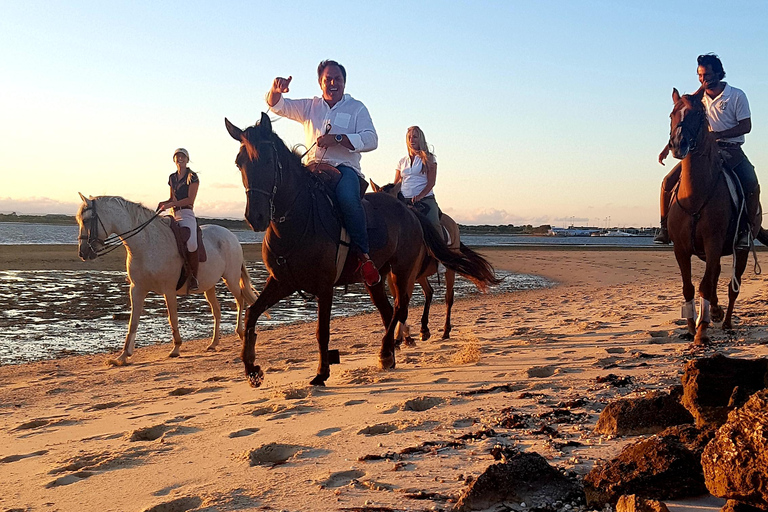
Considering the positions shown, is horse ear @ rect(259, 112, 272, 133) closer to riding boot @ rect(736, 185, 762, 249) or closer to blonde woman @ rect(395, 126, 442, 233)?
blonde woman @ rect(395, 126, 442, 233)

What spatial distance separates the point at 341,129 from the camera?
6.10 meters

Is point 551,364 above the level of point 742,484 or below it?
below

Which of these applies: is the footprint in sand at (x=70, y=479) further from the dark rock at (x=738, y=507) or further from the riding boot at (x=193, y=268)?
the riding boot at (x=193, y=268)

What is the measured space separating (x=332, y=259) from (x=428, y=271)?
12.0 ft

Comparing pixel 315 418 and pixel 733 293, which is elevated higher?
pixel 733 293

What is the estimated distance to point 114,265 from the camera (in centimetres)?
2422

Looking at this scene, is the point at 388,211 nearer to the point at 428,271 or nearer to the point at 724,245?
the point at 428,271

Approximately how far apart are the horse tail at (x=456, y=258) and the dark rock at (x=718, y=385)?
4.83 metres

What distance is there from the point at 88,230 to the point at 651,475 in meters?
8.08

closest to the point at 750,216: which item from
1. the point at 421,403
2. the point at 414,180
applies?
the point at 414,180

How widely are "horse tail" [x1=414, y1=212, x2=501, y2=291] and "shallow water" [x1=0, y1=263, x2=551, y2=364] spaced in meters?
3.46

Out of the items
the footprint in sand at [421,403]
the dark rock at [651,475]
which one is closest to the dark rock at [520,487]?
the dark rock at [651,475]

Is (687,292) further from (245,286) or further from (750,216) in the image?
(245,286)

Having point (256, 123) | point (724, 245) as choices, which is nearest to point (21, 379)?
point (256, 123)
